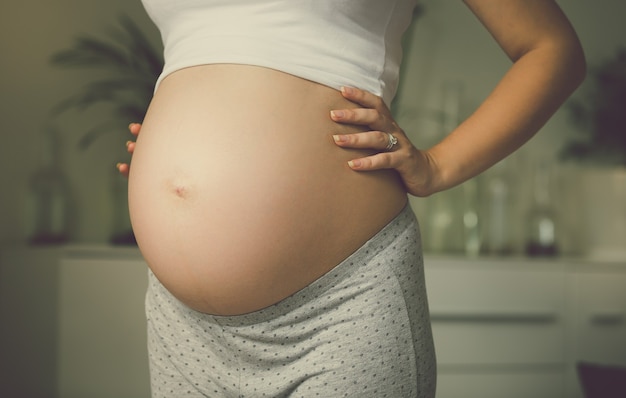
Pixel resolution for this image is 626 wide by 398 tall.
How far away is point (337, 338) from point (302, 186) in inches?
5.5

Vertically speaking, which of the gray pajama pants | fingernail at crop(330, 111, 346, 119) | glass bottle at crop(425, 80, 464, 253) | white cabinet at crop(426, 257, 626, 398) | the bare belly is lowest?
white cabinet at crop(426, 257, 626, 398)

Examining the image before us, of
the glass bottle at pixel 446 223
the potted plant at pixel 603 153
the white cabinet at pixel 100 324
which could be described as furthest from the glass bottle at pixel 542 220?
the white cabinet at pixel 100 324

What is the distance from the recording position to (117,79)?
6.88 ft

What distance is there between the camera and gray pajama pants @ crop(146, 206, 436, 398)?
0.57 meters

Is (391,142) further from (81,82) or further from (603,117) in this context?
(603,117)

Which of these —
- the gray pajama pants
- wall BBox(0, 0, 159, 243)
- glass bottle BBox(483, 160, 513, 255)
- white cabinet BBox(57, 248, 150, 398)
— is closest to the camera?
the gray pajama pants

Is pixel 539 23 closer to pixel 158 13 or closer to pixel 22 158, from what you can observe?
pixel 158 13

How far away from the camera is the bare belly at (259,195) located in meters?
0.58

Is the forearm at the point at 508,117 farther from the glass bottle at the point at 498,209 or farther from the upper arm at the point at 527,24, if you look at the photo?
the glass bottle at the point at 498,209

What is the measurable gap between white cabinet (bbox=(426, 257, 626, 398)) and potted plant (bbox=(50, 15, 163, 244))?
96 cm

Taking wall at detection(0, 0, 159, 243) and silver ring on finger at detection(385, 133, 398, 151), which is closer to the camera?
silver ring on finger at detection(385, 133, 398, 151)

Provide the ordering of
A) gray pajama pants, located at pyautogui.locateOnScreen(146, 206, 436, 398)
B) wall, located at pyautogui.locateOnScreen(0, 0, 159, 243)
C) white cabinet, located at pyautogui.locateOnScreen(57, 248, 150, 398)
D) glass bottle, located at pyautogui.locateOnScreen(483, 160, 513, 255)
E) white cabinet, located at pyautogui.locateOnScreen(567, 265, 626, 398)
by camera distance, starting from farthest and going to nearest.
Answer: glass bottle, located at pyautogui.locateOnScreen(483, 160, 513, 255) < wall, located at pyautogui.locateOnScreen(0, 0, 159, 243) < white cabinet, located at pyautogui.locateOnScreen(567, 265, 626, 398) < white cabinet, located at pyautogui.locateOnScreen(57, 248, 150, 398) < gray pajama pants, located at pyautogui.locateOnScreen(146, 206, 436, 398)

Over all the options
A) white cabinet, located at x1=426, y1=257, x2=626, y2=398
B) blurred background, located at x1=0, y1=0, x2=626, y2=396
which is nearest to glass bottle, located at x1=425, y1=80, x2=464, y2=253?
blurred background, located at x1=0, y1=0, x2=626, y2=396

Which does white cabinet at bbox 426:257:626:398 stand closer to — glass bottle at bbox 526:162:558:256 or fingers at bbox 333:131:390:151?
glass bottle at bbox 526:162:558:256
